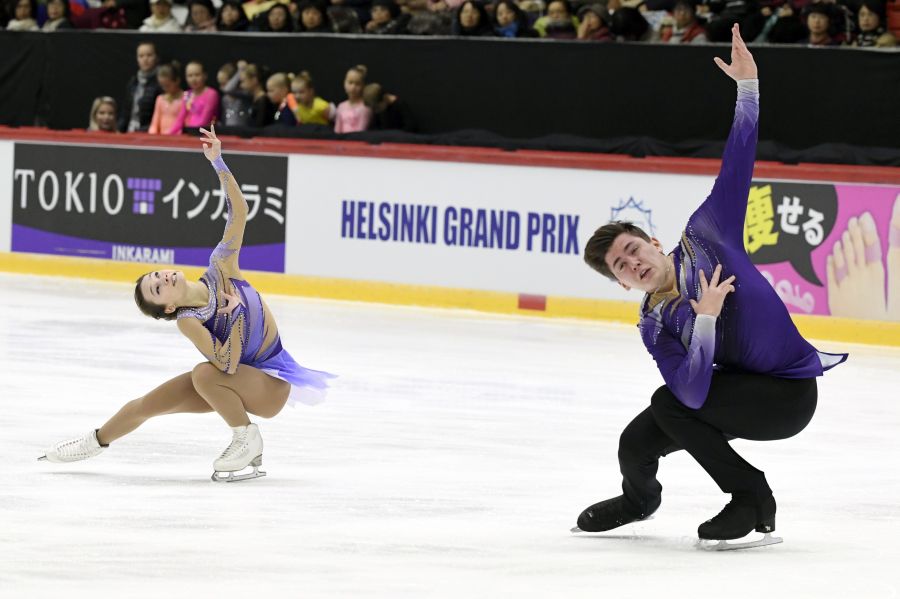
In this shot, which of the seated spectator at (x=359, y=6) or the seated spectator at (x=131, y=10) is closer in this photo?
the seated spectator at (x=359, y=6)

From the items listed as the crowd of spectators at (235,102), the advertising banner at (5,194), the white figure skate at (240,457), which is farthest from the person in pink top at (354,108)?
the white figure skate at (240,457)

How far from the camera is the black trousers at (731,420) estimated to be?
4043 mm

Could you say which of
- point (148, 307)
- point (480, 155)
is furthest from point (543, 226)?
point (148, 307)

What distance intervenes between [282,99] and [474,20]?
160 centimetres

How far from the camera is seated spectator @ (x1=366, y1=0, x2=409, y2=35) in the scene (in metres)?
12.3

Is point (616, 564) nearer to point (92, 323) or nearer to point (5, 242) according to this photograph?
point (92, 323)

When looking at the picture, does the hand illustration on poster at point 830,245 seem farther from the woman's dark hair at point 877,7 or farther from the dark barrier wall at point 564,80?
the woman's dark hair at point 877,7

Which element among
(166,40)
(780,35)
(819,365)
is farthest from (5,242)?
(819,365)

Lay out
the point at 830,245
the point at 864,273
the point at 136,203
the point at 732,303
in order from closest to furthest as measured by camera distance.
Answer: the point at 732,303 < the point at 864,273 < the point at 830,245 < the point at 136,203

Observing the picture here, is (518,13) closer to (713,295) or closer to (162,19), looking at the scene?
(162,19)

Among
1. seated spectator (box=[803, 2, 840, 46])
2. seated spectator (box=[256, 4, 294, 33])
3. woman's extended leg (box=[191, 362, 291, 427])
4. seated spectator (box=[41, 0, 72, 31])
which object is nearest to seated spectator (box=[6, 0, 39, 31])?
seated spectator (box=[41, 0, 72, 31])

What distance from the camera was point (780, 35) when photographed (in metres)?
10.8

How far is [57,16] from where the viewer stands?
14.2 metres

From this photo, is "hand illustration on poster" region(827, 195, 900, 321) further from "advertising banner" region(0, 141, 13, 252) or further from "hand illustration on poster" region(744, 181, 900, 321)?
"advertising banner" region(0, 141, 13, 252)
